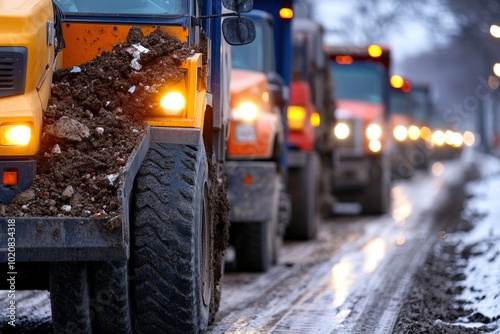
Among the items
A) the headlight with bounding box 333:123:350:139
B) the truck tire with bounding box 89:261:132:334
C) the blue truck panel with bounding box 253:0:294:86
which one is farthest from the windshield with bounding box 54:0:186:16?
the headlight with bounding box 333:123:350:139

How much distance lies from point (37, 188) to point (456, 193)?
21.5 metres

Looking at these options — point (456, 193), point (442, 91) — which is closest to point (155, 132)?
point (456, 193)

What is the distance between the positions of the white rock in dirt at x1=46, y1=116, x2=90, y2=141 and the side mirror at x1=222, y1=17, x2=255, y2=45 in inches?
55.5

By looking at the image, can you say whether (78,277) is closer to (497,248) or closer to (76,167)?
(76,167)

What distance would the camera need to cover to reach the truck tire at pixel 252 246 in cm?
1165

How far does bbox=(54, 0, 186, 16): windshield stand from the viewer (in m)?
7.29

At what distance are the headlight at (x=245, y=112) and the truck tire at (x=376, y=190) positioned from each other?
8.36m

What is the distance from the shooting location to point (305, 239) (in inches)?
610

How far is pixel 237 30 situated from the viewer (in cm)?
734

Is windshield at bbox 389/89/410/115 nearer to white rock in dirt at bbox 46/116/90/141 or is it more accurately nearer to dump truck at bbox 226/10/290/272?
dump truck at bbox 226/10/290/272

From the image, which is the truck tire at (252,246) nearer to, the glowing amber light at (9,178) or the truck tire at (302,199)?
the truck tire at (302,199)

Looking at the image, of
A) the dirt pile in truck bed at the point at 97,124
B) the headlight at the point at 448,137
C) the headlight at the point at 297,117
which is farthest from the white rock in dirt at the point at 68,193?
the headlight at the point at 448,137

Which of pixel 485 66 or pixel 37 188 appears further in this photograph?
pixel 485 66

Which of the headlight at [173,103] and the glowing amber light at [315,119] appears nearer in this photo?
the headlight at [173,103]
